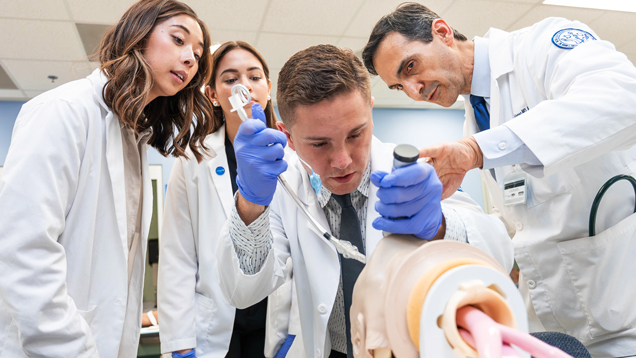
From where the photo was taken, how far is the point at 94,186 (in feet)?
4.01

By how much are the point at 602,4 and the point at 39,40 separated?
4765mm

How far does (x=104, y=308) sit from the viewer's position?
4.01 feet

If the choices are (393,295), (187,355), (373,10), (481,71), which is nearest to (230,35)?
(373,10)

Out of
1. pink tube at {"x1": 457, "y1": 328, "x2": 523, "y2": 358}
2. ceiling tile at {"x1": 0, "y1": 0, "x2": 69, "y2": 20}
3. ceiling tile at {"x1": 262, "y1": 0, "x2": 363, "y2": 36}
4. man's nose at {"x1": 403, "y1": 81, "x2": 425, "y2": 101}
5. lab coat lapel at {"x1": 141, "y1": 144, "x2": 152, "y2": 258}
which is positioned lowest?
lab coat lapel at {"x1": 141, "y1": 144, "x2": 152, "y2": 258}

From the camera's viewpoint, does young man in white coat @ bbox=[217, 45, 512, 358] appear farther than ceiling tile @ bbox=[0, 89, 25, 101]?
No

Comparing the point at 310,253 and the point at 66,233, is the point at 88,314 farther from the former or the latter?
the point at 310,253

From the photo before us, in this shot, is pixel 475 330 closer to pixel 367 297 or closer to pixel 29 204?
pixel 367 297

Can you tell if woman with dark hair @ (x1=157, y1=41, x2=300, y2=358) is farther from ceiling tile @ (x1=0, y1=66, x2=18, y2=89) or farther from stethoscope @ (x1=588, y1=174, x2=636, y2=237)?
Result: ceiling tile @ (x1=0, y1=66, x2=18, y2=89)

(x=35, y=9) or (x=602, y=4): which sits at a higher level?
(x=602, y=4)

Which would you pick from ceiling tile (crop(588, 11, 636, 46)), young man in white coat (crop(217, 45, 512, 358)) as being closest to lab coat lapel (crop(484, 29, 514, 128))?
young man in white coat (crop(217, 45, 512, 358))

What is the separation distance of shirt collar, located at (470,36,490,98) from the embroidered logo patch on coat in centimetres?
36

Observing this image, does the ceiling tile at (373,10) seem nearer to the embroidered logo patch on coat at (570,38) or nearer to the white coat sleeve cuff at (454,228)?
the embroidered logo patch on coat at (570,38)

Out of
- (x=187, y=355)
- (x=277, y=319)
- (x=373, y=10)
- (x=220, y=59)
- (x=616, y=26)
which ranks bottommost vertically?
(x=187, y=355)

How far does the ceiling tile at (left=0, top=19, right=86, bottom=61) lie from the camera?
3240 mm
